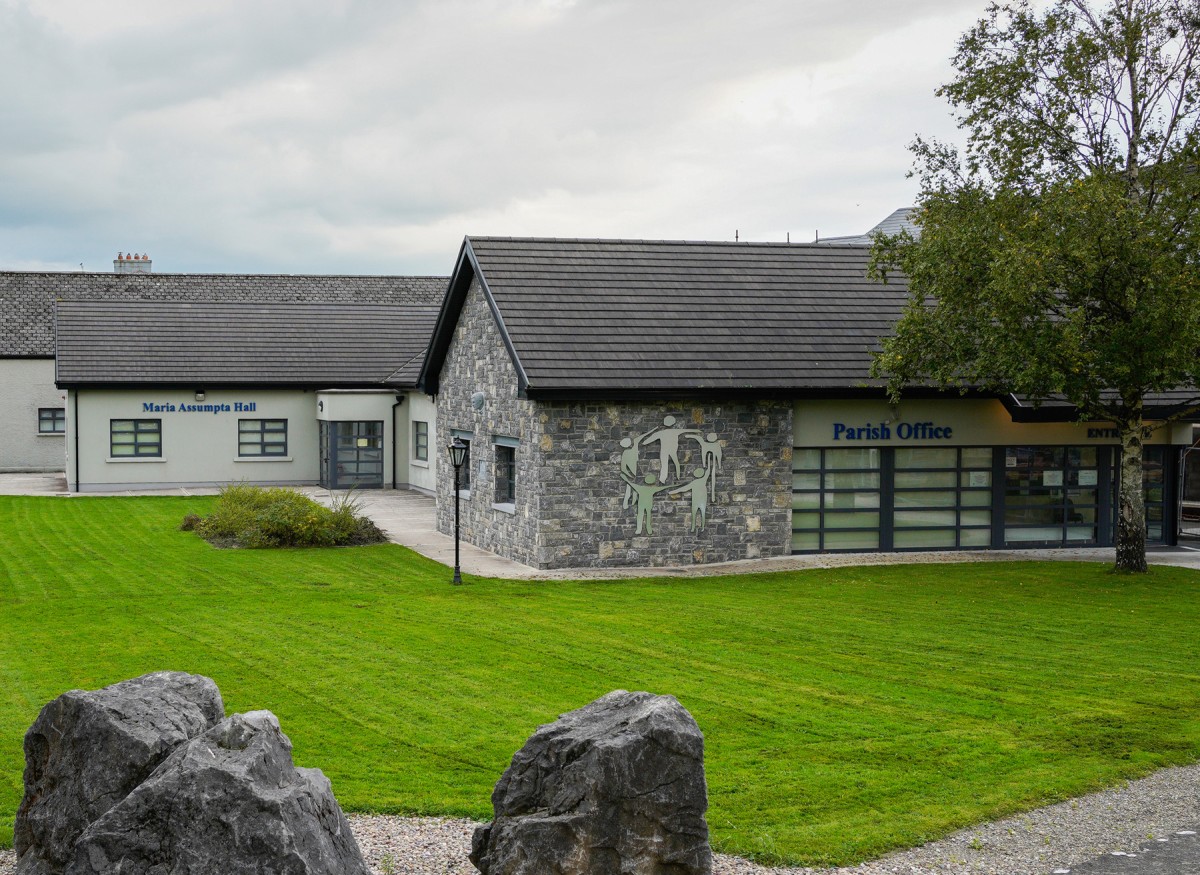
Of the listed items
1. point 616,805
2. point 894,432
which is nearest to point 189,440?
point 894,432

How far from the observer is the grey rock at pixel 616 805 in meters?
6.54

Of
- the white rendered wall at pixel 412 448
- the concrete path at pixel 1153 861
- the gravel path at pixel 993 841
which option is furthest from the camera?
the white rendered wall at pixel 412 448

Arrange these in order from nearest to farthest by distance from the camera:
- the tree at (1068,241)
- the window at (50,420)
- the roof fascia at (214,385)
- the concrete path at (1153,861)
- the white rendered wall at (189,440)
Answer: the concrete path at (1153,861), the tree at (1068,241), the roof fascia at (214,385), the white rendered wall at (189,440), the window at (50,420)

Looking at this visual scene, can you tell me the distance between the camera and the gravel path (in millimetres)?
7621

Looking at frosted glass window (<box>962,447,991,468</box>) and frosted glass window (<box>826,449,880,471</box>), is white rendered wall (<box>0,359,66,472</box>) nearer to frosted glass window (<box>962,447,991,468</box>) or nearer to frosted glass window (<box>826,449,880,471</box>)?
frosted glass window (<box>826,449,880,471</box>)

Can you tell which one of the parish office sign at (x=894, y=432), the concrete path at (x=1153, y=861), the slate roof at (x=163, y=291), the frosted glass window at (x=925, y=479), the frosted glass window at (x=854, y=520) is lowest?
the concrete path at (x=1153, y=861)

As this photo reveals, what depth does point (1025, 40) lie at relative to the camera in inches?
792

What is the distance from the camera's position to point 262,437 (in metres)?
37.1

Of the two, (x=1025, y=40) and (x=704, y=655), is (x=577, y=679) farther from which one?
(x=1025, y=40)

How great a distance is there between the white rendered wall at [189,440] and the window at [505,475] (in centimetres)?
1547

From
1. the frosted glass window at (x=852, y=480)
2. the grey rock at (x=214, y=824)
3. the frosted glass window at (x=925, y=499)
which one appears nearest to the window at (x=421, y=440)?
the frosted glass window at (x=852, y=480)

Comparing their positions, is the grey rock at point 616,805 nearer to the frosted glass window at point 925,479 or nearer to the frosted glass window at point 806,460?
the frosted glass window at point 806,460

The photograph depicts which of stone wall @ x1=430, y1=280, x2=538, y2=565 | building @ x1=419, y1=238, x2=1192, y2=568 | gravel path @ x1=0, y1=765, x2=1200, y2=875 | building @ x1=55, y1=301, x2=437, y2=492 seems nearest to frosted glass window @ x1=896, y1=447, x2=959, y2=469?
building @ x1=419, y1=238, x2=1192, y2=568

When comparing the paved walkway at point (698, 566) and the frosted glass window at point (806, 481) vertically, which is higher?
the frosted glass window at point (806, 481)
